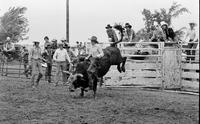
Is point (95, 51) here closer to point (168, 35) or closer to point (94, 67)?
point (94, 67)

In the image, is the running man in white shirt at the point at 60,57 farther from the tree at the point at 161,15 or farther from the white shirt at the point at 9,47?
the tree at the point at 161,15

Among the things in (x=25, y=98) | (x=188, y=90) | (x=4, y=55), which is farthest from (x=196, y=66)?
(x=4, y=55)

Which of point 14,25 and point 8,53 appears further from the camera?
point 14,25

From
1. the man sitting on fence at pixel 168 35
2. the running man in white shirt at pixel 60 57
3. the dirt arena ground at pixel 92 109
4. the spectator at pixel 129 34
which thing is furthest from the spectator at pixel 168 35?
the running man in white shirt at pixel 60 57

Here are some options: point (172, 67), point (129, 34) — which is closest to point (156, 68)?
point (172, 67)

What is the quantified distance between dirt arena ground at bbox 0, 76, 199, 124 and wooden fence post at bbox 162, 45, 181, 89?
232 centimetres

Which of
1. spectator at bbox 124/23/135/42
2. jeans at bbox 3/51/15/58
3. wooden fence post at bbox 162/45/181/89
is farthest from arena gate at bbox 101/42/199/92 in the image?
jeans at bbox 3/51/15/58

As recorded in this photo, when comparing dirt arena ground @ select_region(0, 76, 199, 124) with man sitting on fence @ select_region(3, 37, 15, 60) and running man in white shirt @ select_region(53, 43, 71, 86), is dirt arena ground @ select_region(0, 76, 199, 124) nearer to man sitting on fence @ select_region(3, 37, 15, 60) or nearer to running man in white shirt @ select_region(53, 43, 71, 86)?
running man in white shirt @ select_region(53, 43, 71, 86)

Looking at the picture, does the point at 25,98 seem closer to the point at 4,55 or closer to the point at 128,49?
the point at 128,49

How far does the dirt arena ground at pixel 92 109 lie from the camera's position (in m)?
8.41

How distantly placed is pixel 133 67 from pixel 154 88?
1.10 metres

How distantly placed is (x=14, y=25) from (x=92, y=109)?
40.7 metres

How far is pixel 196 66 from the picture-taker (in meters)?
14.6

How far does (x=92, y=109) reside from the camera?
391 inches
